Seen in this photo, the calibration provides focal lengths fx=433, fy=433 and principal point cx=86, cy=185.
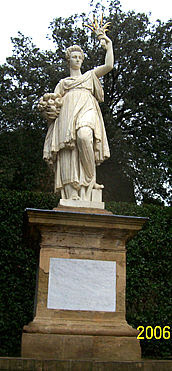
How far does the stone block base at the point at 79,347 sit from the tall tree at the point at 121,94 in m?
10.2

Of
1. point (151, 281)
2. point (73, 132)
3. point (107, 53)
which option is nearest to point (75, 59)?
point (107, 53)

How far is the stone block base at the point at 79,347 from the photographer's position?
4.69 meters

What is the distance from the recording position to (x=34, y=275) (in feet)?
26.9

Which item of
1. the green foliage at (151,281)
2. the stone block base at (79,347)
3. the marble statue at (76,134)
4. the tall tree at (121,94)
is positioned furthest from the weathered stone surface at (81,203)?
the tall tree at (121,94)

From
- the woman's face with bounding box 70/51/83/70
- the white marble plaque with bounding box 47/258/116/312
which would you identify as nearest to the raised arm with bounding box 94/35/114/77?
the woman's face with bounding box 70/51/83/70

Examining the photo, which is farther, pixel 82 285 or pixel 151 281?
pixel 151 281

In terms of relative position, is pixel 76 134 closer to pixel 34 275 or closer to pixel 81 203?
pixel 81 203

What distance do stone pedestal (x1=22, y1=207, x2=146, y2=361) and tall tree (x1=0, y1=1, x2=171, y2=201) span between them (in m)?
9.67

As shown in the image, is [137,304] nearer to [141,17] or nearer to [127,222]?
[127,222]

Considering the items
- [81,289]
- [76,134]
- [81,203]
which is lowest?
[81,289]

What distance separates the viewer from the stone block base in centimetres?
469

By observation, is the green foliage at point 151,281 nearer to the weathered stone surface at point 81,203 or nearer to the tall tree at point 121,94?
the weathered stone surface at point 81,203

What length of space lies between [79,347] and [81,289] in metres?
0.66

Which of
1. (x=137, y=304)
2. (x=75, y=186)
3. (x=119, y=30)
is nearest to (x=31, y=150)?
(x=119, y=30)
